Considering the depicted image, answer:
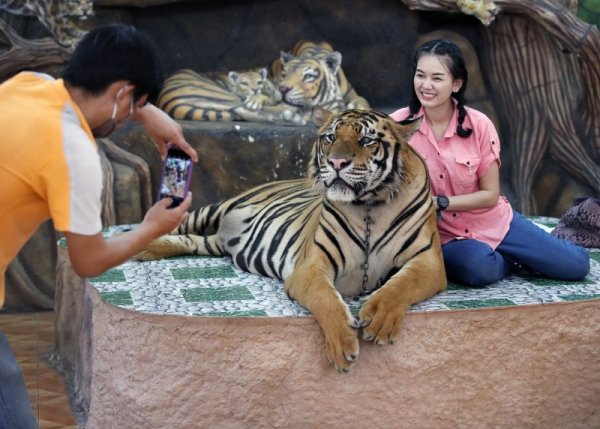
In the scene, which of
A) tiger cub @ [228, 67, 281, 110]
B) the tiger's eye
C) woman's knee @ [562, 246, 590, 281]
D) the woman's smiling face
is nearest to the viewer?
→ the tiger's eye

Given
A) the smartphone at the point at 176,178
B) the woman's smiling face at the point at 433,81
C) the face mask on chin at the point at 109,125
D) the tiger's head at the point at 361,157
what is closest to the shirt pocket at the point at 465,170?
the woman's smiling face at the point at 433,81

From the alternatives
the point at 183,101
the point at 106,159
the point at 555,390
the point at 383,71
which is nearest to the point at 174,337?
the point at 555,390

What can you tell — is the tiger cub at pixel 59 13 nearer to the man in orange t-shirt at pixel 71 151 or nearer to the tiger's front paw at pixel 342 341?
the tiger's front paw at pixel 342 341

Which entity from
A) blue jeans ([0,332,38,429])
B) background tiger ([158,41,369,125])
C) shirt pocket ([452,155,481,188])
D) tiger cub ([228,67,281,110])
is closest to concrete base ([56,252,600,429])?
shirt pocket ([452,155,481,188])

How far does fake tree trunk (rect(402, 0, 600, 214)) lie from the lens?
6.66m

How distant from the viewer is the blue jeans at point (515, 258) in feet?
12.8

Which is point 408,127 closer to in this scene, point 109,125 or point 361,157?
point 361,157

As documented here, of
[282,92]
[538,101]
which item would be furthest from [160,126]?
[538,101]

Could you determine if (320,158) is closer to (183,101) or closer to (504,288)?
(504,288)

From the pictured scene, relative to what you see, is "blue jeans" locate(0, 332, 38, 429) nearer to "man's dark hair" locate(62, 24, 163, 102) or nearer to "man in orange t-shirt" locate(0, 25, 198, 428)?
"man in orange t-shirt" locate(0, 25, 198, 428)

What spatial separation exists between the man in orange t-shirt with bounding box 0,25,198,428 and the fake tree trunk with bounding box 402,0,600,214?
15.1 feet

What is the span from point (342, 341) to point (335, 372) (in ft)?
0.48

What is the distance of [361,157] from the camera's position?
3.48m

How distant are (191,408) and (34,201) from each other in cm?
129
